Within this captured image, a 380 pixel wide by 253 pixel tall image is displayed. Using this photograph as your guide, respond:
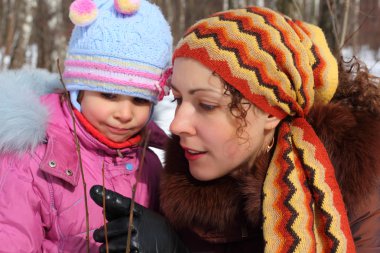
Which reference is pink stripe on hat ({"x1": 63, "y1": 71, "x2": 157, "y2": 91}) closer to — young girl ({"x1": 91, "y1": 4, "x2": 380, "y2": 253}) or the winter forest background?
young girl ({"x1": 91, "y1": 4, "x2": 380, "y2": 253})

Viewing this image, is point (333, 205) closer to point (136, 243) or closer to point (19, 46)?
point (136, 243)

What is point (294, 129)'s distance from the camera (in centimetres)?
182

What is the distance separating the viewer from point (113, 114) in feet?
7.06

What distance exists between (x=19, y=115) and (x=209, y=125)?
84cm

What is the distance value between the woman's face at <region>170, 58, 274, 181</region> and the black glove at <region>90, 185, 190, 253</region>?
24 cm

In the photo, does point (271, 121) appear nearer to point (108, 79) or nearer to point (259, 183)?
point (259, 183)

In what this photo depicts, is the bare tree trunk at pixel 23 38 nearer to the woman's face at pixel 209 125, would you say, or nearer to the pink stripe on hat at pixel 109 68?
the pink stripe on hat at pixel 109 68

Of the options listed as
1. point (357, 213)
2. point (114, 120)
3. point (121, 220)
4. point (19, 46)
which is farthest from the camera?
point (19, 46)

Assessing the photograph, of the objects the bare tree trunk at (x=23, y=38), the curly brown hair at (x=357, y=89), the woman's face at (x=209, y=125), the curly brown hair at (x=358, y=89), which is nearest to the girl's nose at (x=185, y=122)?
the woman's face at (x=209, y=125)

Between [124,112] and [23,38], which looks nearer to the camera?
[124,112]

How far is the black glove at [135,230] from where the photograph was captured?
1.60 m

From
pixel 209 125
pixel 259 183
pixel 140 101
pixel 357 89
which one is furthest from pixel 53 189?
pixel 357 89

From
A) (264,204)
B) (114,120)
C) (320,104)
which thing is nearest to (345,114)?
(320,104)

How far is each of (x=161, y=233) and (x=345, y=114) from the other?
82cm
